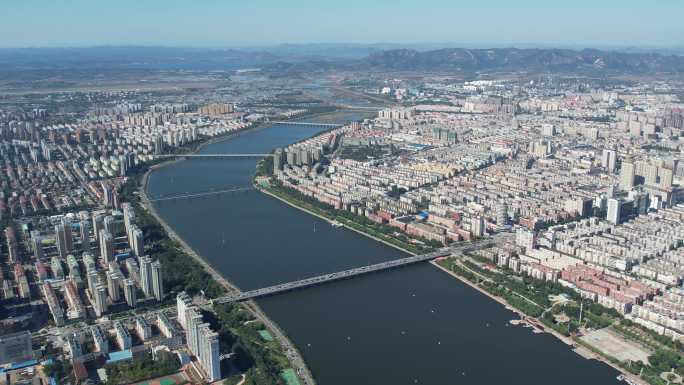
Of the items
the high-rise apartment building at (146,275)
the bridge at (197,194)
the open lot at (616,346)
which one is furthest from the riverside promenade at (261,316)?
the open lot at (616,346)

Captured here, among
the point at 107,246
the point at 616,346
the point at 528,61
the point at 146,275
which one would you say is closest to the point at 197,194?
the point at 107,246

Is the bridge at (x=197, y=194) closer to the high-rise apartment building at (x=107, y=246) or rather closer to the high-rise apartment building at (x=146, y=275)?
the high-rise apartment building at (x=107, y=246)

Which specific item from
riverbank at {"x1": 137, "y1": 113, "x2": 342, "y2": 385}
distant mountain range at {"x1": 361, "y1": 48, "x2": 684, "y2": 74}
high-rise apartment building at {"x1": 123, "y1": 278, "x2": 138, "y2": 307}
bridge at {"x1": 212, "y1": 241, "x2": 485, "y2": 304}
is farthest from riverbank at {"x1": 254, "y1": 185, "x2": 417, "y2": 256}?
distant mountain range at {"x1": 361, "y1": 48, "x2": 684, "y2": 74}

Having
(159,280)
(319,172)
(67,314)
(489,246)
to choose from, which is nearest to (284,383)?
(159,280)

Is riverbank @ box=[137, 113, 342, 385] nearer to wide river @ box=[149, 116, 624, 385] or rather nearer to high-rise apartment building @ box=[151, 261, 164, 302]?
wide river @ box=[149, 116, 624, 385]

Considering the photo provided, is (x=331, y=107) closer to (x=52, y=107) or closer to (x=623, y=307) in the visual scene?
(x=52, y=107)

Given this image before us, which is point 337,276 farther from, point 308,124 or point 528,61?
point 528,61

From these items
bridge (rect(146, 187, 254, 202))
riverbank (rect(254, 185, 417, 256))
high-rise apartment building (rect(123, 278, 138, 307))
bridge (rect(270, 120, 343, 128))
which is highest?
bridge (rect(270, 120, 343, 128))
